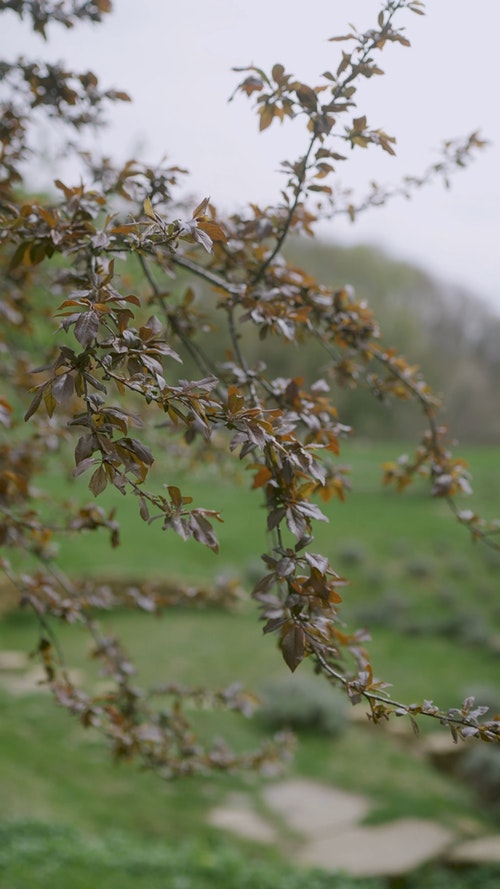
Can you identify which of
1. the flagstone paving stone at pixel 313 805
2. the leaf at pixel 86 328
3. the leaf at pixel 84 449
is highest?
the flagstone paving stone at pixel 313 805

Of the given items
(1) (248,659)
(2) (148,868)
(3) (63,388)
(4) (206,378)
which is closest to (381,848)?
(2) (148,868)

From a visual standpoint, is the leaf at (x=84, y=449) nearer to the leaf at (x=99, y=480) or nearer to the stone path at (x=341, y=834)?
the leaf at (x=99, y=480)

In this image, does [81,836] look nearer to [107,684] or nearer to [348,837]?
[348,837]

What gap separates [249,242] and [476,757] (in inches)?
212

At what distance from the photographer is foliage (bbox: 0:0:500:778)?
1162 millimetres

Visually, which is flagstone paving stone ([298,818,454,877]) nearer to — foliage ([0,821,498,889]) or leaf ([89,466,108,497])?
foliage ([0,821,498,889])

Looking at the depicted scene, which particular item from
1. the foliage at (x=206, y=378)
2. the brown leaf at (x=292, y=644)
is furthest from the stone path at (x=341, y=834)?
the brown leaf at (x=292, y=644)

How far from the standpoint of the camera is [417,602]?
10.7 m

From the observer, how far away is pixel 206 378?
3.97ft

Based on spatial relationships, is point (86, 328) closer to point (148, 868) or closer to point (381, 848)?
point (148, 868)

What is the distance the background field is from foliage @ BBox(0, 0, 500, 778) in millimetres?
596

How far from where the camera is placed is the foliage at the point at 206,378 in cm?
116

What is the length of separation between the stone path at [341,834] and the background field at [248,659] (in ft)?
0.54

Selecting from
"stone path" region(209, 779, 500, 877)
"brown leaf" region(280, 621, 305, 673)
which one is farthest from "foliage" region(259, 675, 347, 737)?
"brown leaf" region(280, 621, 305, 673)
